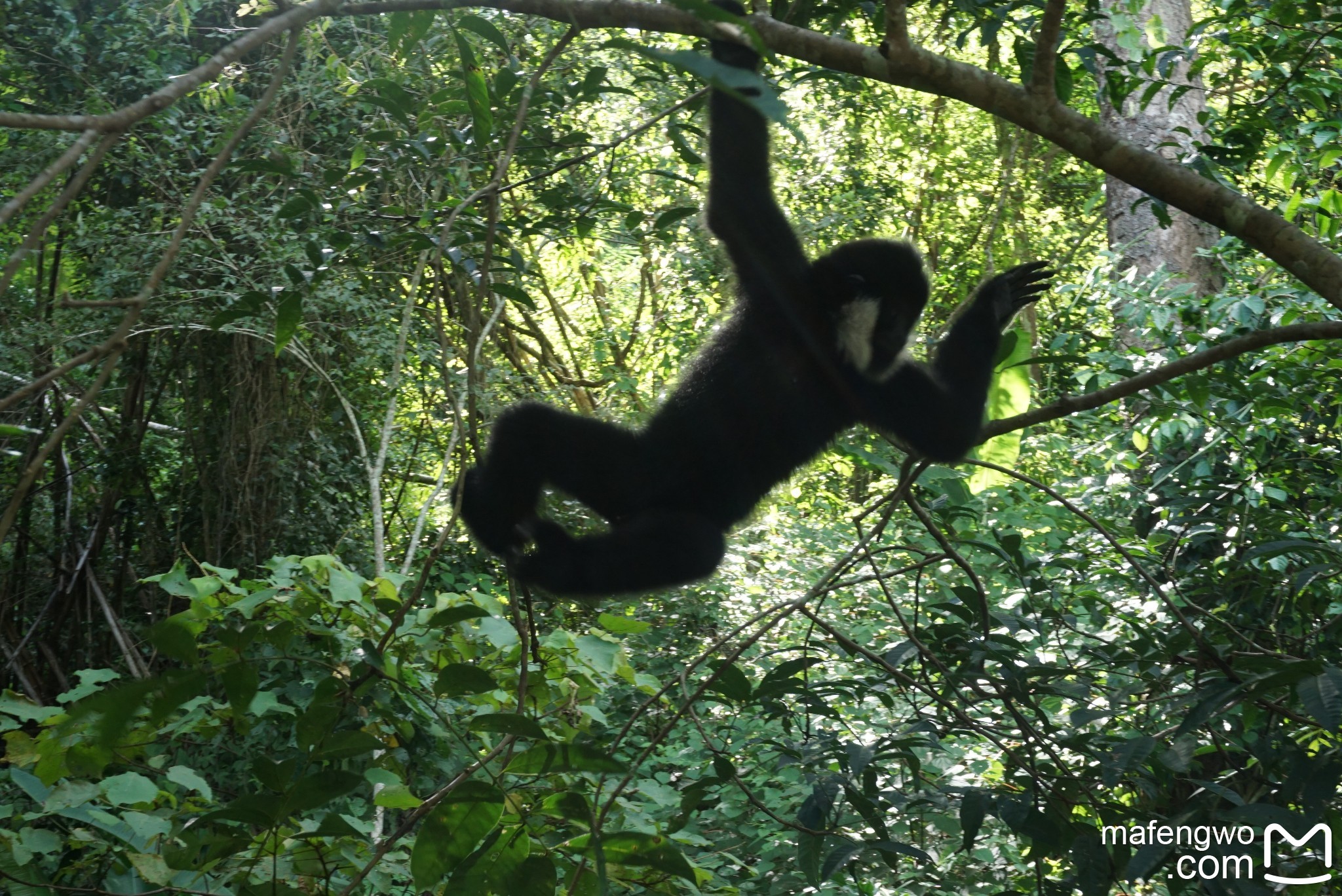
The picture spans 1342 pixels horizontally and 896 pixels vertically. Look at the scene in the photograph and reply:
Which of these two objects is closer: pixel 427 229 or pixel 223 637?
pixel 223 637

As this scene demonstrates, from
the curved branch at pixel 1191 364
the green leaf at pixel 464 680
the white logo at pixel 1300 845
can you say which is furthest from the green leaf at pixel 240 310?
the white logo at pixel 1300 845

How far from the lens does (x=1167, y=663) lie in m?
2.61

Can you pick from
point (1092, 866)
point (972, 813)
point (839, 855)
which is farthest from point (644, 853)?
point (1092, 866)

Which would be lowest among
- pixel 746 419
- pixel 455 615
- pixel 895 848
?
pixel 895 848

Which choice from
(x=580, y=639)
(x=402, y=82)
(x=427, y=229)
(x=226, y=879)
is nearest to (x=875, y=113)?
(x=402, y=82)

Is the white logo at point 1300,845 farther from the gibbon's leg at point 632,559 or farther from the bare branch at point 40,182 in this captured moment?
the bare branch at point 40,182

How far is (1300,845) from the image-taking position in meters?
2.07

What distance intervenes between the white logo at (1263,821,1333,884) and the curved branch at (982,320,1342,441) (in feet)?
3.19

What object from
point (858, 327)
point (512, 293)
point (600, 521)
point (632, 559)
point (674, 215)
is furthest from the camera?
point (600, 521)

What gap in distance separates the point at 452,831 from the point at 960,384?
2.20 meters

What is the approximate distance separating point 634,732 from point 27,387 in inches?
166

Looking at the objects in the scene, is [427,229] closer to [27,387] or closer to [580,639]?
[580,639]

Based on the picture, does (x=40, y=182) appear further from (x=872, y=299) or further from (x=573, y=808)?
(x=872, y=299)

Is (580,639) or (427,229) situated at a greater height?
(427,229)
